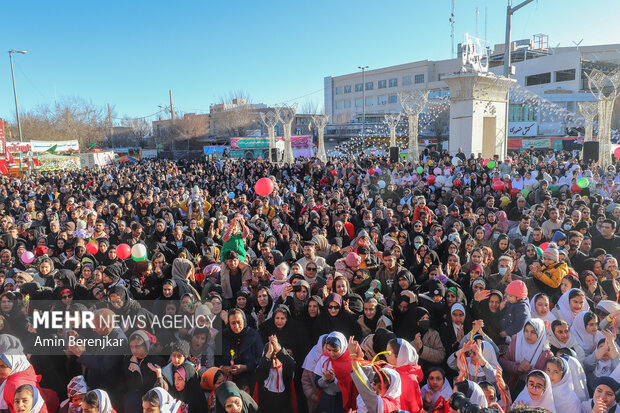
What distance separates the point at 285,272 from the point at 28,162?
2228 centimetres

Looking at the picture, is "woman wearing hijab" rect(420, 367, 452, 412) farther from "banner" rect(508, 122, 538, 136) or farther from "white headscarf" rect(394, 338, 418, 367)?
"banner" rect(508, 122, 538, 136)

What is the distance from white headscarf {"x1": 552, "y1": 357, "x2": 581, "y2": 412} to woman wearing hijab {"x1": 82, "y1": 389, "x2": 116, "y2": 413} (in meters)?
3.08

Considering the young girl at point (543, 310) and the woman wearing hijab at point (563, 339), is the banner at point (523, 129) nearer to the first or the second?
the young girl at point (543, 310)

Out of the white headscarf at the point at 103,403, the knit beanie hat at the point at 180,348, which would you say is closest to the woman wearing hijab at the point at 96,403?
the white headscarf at the point at 103,403

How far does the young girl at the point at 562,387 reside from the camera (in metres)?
2.92

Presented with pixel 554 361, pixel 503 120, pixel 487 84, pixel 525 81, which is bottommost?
pixel 554 361

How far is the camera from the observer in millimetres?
2270

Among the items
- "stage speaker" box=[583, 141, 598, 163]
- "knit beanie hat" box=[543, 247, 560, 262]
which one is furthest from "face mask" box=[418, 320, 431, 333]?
"stage speaker" box=[583, 141, 598, 163]

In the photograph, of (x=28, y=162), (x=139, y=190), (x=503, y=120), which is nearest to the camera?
(x=139, y=190)

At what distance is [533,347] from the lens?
3.44 m

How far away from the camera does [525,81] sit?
39719mm

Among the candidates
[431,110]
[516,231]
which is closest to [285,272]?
[516,231]

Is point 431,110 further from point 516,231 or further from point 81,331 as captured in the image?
point 81,331

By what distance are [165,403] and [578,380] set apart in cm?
291
